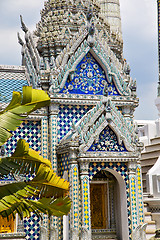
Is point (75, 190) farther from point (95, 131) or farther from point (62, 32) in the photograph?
point (62, 32)

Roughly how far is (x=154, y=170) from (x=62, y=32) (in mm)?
7181

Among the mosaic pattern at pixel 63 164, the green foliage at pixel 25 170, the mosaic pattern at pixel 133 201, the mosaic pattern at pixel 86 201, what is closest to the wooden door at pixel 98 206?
the mosaic pattern at pixel 133 201

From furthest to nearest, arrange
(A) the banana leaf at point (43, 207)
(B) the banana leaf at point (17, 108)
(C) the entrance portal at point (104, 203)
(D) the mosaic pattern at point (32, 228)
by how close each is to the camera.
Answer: (C) the entrance portal at point (104, 203), (D) the mosaic pattern at point (32, 228), (A) the banana leaf at point (43, 207), (B) the banana leaf at point (17, 108)

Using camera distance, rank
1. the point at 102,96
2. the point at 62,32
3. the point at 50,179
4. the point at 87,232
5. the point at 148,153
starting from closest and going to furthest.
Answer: the point at 50,179 → the point at 87,232 → the point at 102,96 → the point at 62,32 → the point at 148,153

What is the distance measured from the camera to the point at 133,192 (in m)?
14.7

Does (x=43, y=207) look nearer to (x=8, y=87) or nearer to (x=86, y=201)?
(x=86, y=201)

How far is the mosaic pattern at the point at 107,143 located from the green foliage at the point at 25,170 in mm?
4877

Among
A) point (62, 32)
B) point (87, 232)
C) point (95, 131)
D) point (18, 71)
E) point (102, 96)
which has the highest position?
point (62, 32)

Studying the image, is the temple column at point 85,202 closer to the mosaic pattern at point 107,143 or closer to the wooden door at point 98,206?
the mosaic pattern at point 107,143

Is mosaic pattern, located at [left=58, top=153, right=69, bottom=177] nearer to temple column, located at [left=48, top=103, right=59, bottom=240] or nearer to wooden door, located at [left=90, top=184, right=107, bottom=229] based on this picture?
temple column, located at [left=48, top=103, right=59, bottom=240]

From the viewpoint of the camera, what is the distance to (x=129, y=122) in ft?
52.9

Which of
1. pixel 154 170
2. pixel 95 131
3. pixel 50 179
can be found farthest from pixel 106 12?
pixel 50 179

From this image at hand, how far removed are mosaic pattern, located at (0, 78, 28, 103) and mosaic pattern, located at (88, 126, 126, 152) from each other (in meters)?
3.83

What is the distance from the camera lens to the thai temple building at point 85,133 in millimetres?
14352
